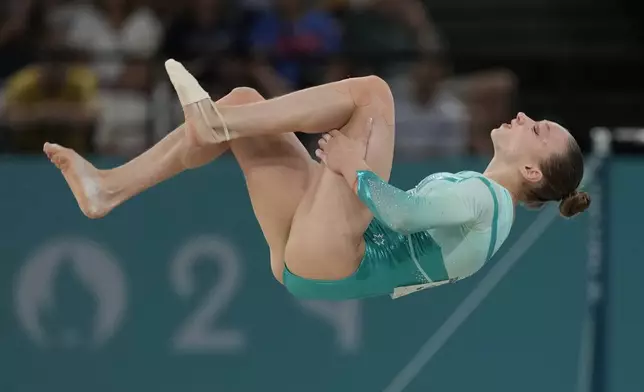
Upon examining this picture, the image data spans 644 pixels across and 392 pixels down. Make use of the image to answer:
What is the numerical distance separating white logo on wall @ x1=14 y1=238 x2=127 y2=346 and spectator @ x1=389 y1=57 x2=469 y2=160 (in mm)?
1351

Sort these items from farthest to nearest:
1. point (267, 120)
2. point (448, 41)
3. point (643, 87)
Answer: point (448, 41) → point (643, 87) → point (267, 120)

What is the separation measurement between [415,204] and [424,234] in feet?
0.85

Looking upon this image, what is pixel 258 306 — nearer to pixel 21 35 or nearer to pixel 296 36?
pixel 296 36

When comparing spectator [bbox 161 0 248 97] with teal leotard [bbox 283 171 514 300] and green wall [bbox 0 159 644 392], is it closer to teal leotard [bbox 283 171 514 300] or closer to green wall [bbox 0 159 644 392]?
green wall [bbox 0 159 644 392]

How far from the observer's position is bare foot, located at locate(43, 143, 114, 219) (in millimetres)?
3014

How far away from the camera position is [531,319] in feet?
14.1

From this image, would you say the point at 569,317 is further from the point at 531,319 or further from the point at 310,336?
the point at 310,336

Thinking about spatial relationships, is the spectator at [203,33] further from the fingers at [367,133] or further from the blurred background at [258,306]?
the fingers at [367,133]

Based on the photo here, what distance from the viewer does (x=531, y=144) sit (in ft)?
9.71

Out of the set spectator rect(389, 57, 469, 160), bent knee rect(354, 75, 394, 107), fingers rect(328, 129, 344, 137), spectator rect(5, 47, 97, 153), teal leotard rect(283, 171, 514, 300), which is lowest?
spectator rect(389, 57, 469, 160)

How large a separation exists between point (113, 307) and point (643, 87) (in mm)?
3175

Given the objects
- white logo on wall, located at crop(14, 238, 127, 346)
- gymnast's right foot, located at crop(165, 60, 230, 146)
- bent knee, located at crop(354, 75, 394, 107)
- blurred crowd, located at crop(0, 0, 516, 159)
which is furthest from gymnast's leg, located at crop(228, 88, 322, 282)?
blurred crowd, located at crop(0, 0, 516, 159)

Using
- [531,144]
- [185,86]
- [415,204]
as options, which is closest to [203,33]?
[185,86]

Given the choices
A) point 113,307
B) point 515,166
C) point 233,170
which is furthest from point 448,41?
point 515,166
